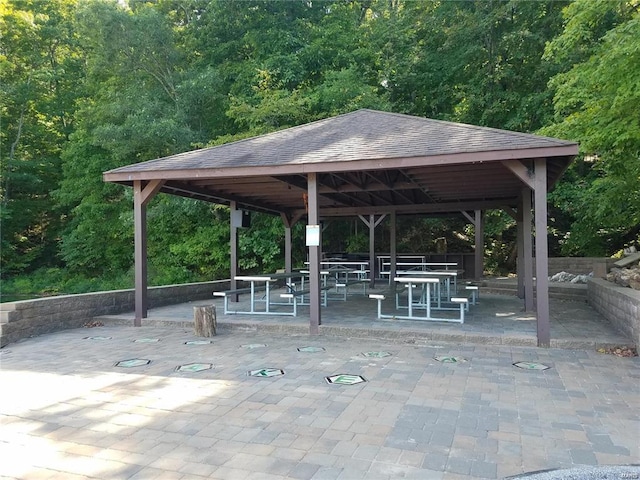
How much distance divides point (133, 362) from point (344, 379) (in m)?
2.43

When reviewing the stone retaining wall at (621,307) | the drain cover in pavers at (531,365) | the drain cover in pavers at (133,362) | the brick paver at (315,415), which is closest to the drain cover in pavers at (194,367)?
the brick paver at (315,415)

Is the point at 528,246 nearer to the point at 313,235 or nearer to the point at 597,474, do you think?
the point at 313,235

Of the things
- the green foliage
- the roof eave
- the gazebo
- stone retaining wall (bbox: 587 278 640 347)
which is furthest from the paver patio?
the green foliage

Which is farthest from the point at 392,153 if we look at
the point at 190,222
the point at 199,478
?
the point at 190,222

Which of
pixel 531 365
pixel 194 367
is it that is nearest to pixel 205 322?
pixel 194 367

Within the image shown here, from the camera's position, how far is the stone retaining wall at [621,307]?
494cm

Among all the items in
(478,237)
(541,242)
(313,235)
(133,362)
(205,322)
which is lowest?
(133,362)

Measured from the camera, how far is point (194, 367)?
4.54 m

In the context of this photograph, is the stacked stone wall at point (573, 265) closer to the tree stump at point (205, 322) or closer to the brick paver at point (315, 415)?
the brick paver at point (315, 415)

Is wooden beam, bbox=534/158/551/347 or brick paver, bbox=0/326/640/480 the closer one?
brick paver, bbox=0/326/640/480

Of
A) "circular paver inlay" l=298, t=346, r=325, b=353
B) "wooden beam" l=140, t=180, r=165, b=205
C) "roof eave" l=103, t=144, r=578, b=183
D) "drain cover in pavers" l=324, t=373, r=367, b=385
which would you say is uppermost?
"roof eave" l=103, t=144, r=578, b=183

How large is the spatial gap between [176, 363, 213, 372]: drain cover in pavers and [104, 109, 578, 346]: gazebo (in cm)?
196

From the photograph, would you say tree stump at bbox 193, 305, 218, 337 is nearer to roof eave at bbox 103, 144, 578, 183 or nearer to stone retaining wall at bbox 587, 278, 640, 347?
roof eave at bbox 103, 144, 578, 183

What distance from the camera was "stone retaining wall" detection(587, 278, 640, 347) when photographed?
4938 mm
